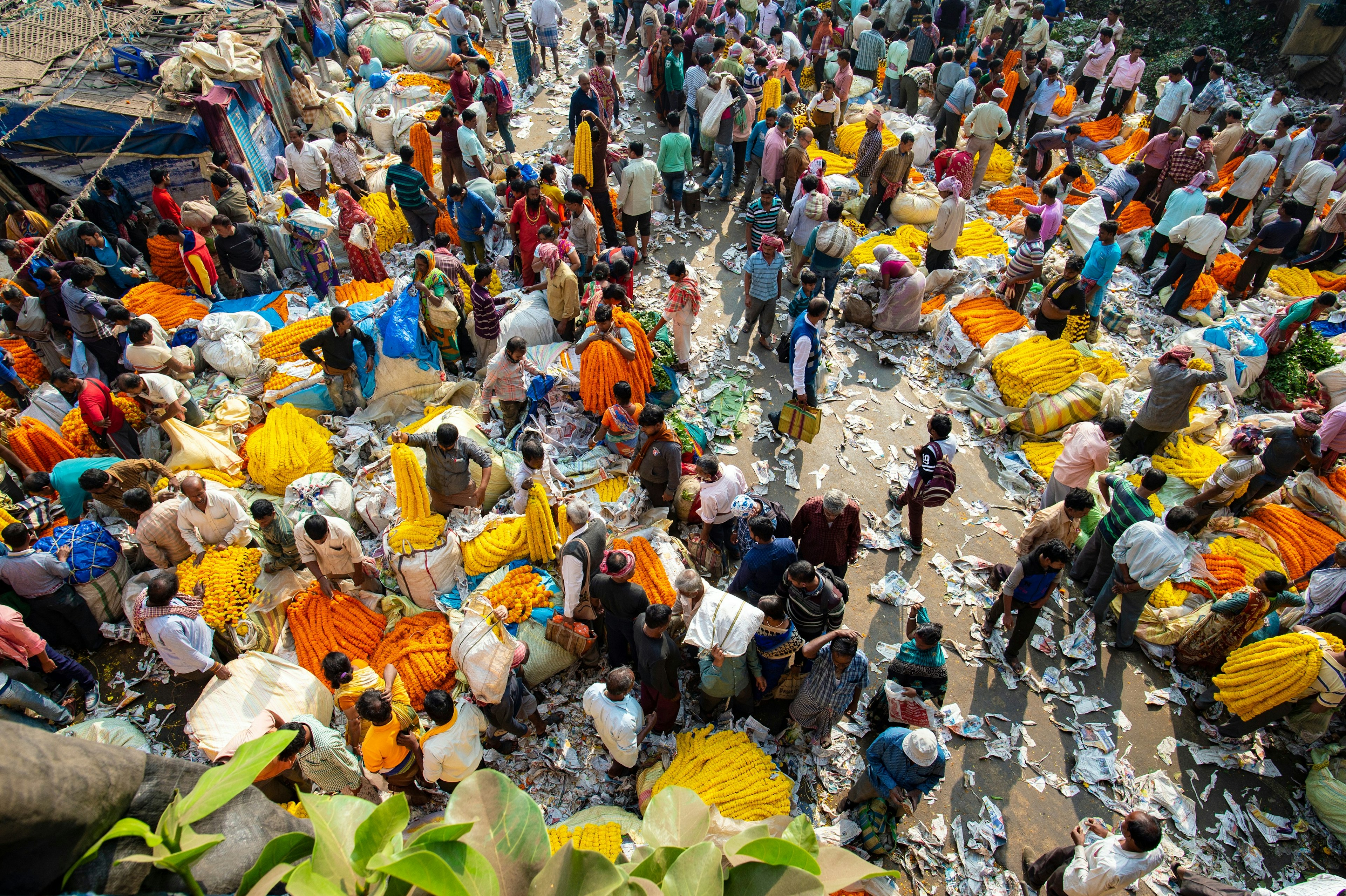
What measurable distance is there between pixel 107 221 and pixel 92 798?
10.7 metres

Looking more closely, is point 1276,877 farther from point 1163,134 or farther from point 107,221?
point 107,221

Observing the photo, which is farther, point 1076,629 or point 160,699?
point 1076,629

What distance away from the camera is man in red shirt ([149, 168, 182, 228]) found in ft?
28.9

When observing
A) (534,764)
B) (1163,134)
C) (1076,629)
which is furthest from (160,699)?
(1163,134)

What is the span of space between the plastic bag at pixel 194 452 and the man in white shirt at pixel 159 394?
0.26 feet

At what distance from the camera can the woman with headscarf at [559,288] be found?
24.9 ft

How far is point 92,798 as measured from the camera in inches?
41.8

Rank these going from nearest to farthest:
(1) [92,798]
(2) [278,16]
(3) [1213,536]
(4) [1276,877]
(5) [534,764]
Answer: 1. (1) [92,798]
2. (4) [1276,877]
3. (5) [534,764]
4. (3) [1213,536]
5. (2) [278,16]

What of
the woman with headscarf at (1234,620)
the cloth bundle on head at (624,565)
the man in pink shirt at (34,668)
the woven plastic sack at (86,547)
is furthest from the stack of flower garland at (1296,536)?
the woven plastic sack at (86,547)

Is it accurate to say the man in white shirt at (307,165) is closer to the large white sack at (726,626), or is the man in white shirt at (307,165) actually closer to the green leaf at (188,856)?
the large white sack at (726,626)

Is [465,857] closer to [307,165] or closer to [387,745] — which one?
[387,745]

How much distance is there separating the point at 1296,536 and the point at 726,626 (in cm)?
552

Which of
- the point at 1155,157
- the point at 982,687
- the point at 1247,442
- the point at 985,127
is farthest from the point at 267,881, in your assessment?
the point at 1155,157

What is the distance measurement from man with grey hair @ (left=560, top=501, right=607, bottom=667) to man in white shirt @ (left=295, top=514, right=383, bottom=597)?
1.71m
